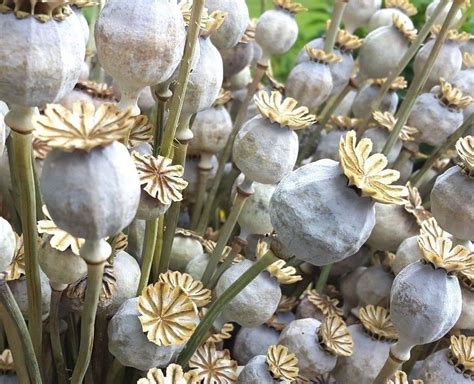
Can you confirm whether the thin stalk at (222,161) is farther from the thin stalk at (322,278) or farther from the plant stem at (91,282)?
the plant stem at (91,282)

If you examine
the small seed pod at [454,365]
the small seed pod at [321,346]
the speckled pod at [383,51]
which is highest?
the speckled pod at [383,51]

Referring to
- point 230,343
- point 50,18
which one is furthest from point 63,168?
point 230,343

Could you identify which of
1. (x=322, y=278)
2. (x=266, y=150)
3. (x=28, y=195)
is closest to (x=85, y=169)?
(x=28, y=195)

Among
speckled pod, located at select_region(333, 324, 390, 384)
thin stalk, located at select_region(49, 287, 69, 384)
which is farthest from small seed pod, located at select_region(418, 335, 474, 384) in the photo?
thin stalk, located at select_region(49, 287, 69, 384)

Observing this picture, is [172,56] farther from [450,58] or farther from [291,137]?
[450,58]

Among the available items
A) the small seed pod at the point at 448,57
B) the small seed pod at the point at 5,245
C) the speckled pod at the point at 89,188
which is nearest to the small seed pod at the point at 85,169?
the speckled pod at the point at 89,188

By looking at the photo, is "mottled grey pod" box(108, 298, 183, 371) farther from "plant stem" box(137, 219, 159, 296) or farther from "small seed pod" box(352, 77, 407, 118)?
"small seed pod" box(352, 77, 407, 118)

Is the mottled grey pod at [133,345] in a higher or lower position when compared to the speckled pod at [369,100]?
higher
